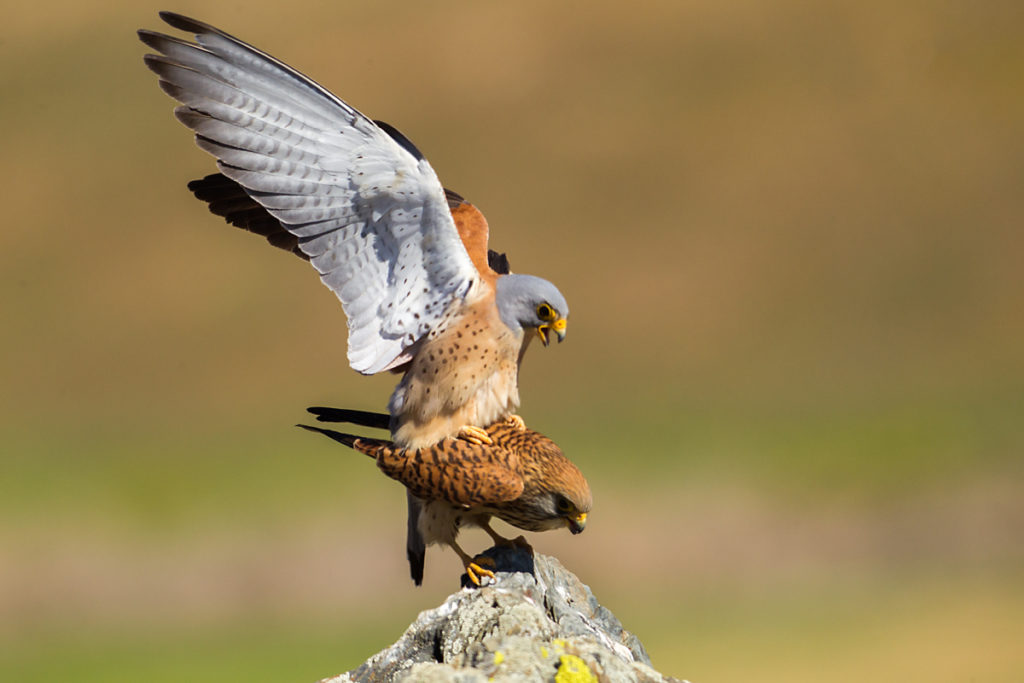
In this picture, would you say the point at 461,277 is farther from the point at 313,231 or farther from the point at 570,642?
the point at 570,642

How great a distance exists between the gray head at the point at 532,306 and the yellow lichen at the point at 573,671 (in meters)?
1.41

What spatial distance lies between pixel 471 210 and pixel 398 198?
2.77 feet

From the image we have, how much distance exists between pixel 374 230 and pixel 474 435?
85 cm

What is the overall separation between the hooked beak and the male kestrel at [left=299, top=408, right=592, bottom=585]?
0.38m

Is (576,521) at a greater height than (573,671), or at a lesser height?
greater

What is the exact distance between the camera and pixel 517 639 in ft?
10.9

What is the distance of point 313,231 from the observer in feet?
13.6

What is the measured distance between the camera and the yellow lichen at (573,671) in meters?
3.15

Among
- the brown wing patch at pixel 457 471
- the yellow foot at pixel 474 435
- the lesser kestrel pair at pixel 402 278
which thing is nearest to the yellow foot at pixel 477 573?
the lesser kestrel pair at pixel 402 278

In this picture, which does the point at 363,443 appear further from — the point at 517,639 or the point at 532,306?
the point at 517,639

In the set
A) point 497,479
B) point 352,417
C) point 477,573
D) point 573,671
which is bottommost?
point 573,671

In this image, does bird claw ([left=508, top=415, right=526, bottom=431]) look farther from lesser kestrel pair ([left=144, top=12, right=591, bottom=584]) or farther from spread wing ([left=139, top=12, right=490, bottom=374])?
spread wing ([left=139, top=12, right=490, bottom=374])

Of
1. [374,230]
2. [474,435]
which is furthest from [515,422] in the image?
[374,230]

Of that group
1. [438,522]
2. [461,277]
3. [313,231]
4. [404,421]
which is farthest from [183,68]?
[438,522]
